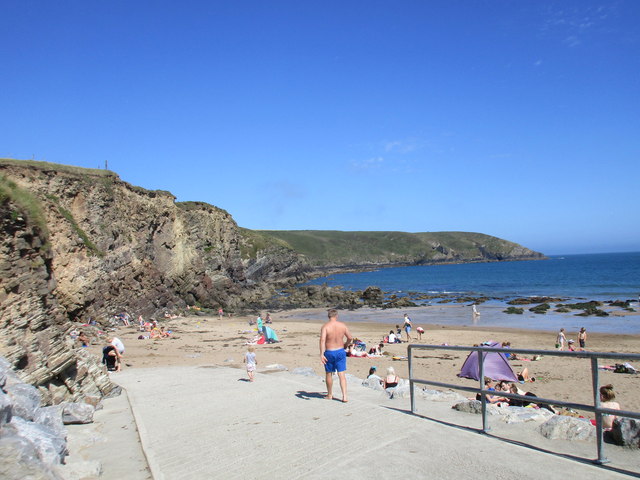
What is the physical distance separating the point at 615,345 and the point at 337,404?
2137 cm

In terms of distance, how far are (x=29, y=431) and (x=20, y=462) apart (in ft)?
3.99

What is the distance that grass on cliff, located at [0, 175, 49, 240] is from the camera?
816 centimetres

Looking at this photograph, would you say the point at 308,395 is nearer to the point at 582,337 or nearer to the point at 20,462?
the point at 20,462

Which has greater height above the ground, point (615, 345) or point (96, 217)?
point (96, 217)

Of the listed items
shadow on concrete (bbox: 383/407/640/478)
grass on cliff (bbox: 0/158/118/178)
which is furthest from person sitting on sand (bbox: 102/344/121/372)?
grass on cliff (bbox: 0/158/118/178)

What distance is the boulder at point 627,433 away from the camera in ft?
15.8

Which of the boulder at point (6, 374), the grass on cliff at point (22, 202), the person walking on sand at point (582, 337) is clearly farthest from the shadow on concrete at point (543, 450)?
the person walking on sand at point (582, 337)

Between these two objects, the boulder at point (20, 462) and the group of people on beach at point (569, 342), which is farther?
the group of people on beach at point (569, 342)

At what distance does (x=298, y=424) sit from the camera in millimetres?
6422

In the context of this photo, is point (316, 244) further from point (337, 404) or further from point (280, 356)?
point (337, 404)

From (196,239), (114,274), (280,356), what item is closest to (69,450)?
(280,356)

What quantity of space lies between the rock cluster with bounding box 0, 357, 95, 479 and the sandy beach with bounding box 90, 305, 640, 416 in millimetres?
7183

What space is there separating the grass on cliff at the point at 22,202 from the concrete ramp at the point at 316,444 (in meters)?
3.76

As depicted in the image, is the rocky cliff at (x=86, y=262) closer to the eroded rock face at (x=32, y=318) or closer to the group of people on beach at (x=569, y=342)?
the eroded rock face at (x=32, y=318)
